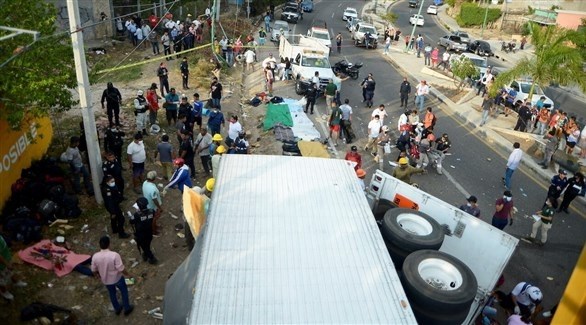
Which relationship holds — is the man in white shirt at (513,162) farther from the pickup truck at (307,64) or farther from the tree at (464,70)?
the tree at (464,70)

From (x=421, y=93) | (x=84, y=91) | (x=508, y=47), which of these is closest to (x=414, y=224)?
(x=84, y=91)

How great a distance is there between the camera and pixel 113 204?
924cm

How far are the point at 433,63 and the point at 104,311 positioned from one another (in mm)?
26752

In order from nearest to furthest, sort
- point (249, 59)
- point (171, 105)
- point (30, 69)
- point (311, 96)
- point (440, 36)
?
point (30, 69)
point (171, 105)
point (311, 96)
point (249, 59)
point (440, 36)

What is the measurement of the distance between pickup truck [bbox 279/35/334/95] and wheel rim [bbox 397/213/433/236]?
13157 millimetres

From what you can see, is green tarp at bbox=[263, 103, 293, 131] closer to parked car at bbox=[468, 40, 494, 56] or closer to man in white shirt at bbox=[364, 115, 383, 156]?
man in white shirt at bbox=[364, 115, 383, 156]

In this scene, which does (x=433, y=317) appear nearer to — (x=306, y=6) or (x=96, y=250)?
(x=96, y=250)

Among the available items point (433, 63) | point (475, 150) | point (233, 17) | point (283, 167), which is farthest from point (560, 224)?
point (233, 17)

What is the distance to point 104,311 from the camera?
7879mm

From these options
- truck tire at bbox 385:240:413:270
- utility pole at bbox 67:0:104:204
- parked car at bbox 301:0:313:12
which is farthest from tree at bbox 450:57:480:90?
parked car at bbox 301:0:313:12

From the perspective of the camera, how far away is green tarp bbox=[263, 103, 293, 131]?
53.0 feet

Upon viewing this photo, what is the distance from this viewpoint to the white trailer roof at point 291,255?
15.5 ft

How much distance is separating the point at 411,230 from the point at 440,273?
100cm

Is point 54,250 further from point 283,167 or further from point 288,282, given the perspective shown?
point 288,282
